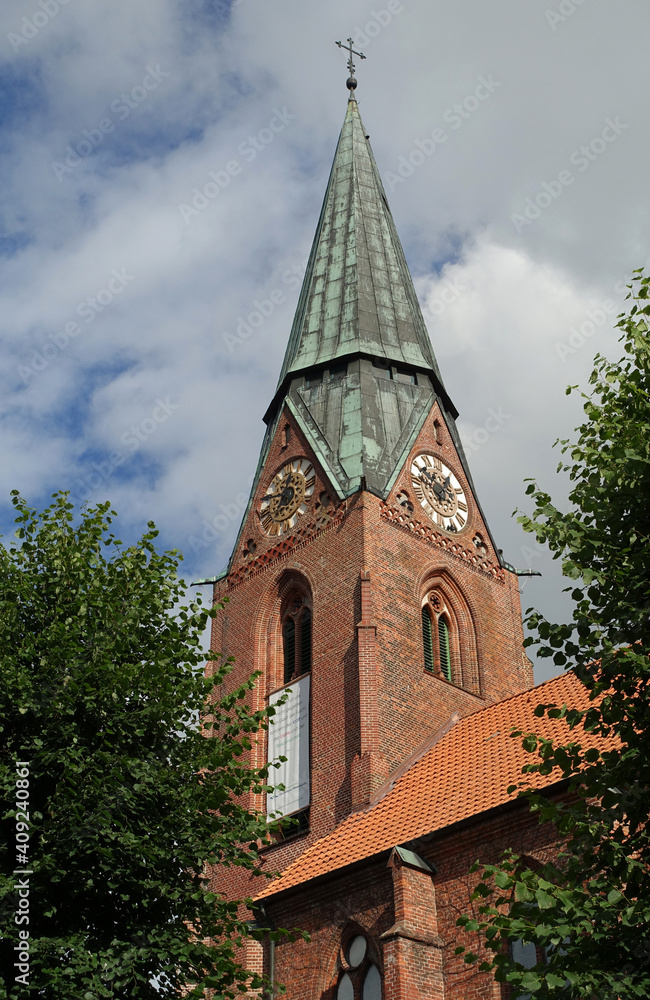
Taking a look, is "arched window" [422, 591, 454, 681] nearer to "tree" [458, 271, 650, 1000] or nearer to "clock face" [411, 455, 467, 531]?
"clock face" [411, 455, 467, 531]

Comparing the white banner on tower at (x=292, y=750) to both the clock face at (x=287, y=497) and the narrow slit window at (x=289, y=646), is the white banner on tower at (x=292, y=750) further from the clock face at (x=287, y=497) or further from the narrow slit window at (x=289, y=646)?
the clock face at (x=287, y=497)

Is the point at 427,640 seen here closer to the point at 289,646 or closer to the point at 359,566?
the point at 359,566

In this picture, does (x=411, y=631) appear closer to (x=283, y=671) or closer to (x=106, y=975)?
(x=283, y=671)

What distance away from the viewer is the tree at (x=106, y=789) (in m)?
12.4

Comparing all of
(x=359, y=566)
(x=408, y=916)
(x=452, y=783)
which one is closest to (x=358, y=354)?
(x=359, y=566)

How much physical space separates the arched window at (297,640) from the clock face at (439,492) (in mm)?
4027

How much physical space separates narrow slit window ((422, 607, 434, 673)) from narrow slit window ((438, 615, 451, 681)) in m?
0.39

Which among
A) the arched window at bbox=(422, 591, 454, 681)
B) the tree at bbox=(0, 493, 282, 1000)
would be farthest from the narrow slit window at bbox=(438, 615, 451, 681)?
the tree at bbox=(0, 493, 282, 1000)

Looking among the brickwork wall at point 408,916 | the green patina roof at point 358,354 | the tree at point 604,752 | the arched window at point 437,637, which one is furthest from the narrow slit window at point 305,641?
the tree at point 604,752

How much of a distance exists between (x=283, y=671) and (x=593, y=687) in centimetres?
1762

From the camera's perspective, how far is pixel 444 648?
92.5 ft

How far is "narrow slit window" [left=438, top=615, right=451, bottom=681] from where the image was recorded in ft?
90.9

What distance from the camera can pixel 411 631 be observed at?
26609 millimetres

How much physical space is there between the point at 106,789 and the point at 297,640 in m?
15.0
